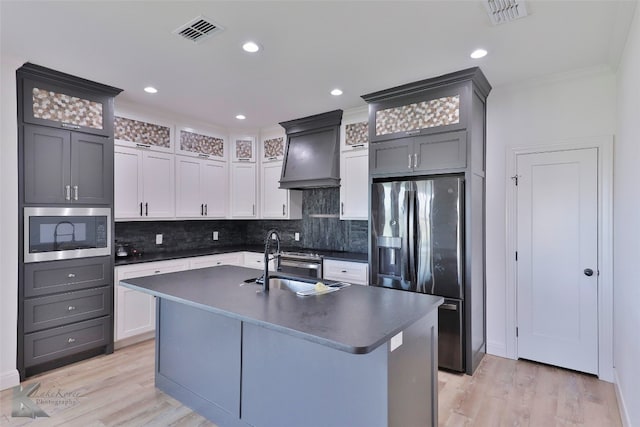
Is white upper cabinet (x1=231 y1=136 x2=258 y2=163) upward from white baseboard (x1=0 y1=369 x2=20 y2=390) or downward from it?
upward

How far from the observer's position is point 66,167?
3.16 m

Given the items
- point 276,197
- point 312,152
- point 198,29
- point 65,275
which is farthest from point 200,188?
point 198,29

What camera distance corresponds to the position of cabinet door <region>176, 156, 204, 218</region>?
4.37m

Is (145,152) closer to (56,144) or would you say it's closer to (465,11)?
(56,144)

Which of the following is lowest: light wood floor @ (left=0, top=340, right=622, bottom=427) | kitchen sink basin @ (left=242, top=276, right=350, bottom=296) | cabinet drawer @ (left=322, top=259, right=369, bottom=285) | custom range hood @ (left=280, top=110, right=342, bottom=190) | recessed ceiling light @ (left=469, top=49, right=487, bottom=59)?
light wood floor @ (left=0, top=340, right=622, bottom=427)

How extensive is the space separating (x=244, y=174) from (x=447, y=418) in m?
3.93

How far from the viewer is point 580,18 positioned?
2.19 metres

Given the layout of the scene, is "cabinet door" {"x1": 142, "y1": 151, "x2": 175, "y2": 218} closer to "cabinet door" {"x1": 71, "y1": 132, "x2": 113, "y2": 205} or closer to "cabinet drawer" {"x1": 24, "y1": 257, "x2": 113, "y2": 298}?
"cabinet door" {"x1": 71, "y1": 132, "x2": 113, "y2": 205}

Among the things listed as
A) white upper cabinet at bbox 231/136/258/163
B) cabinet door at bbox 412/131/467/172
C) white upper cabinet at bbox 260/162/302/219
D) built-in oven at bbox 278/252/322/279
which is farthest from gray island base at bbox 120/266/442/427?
white upper cabinet at bbox 231/136/258/163

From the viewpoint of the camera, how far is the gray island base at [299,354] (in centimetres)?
160

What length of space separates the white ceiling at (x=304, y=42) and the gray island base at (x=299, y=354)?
1769 millimetres

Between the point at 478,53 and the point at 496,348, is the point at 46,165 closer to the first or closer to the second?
the point at 478,53

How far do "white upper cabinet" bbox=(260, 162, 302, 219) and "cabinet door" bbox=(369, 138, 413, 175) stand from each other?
1622mm

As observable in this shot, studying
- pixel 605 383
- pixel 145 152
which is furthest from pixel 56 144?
pixel 605 383
